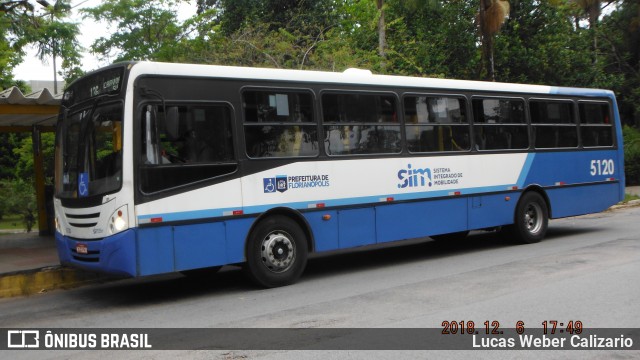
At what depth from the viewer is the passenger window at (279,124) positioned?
896 centimetres

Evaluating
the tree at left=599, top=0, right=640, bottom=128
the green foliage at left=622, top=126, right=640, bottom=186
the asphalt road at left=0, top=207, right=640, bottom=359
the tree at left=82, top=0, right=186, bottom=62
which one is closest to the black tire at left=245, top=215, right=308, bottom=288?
the asphalt road at left=0, top=207, right=640, bottom=359

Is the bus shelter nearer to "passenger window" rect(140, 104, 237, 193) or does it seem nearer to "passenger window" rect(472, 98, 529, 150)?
→ "passenger window" rect(140, 104, 237, 193)

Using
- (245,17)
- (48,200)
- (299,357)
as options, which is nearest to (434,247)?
(299,357)

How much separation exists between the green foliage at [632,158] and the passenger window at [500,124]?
16389mm

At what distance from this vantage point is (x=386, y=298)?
799cm

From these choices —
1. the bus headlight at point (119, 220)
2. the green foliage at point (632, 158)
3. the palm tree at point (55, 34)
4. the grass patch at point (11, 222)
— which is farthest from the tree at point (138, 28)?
the green foliage at point (632, 158)

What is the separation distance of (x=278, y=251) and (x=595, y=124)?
8573 mm

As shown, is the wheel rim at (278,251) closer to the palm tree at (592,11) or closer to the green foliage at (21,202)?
the green foliage at (21,202)

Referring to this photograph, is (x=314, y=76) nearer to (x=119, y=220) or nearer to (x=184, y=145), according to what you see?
(x=184, y=145)

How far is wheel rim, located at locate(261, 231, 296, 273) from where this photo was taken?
898 cm

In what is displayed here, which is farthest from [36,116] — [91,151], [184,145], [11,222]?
[11,222]

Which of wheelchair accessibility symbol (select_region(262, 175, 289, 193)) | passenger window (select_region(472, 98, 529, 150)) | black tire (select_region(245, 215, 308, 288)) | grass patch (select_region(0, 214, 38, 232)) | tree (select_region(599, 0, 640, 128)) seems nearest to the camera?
black tire (select_region(245, 215, 308, 288))

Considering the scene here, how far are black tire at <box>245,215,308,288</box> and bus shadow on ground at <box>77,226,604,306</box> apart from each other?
365 mm

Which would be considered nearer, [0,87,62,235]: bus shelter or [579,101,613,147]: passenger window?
[0,87,62,235]: bus shelter
